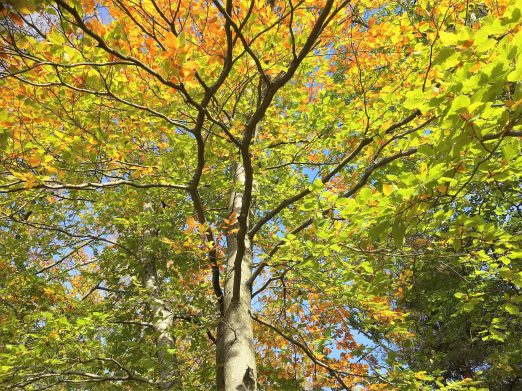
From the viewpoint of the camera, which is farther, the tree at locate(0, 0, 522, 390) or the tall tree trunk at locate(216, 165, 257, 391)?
the tall tree trunk at locate(216, 165, 257, 391)

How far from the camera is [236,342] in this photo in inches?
158

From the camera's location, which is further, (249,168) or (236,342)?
(236,342)

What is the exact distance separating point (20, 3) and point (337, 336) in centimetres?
569

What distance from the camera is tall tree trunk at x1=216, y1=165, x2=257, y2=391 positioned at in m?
3.71

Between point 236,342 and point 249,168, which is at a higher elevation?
point 249,168

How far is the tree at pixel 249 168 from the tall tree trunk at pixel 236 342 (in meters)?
0.02

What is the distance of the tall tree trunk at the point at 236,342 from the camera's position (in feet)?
12.2

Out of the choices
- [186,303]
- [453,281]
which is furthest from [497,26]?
[453,281]

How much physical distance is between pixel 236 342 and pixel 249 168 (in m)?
1.91

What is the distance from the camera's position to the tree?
227 centimetres

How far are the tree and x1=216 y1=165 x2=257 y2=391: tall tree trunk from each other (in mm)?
20

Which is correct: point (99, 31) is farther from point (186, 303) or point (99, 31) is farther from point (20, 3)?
point (186, 303)

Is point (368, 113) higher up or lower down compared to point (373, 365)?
higher up

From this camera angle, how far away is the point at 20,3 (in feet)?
3.48
